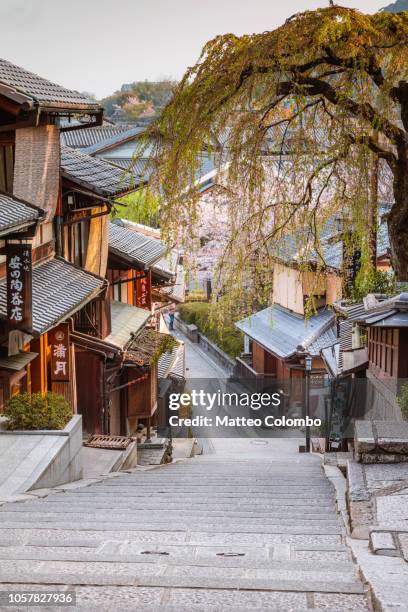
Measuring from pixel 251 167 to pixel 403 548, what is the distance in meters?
3.96

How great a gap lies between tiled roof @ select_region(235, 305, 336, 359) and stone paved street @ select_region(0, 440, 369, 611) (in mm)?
17643

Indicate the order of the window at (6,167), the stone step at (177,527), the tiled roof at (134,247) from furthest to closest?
the tiled roof at (134,247) < the window at (6,167) < the stone step at (177,527)

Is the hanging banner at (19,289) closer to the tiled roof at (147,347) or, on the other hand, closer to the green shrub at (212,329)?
the tiled roof at (147,347)

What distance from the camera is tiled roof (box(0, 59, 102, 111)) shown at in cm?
1431

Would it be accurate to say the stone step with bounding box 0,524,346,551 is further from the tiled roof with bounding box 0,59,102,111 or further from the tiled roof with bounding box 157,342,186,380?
the tiled roof with bounding box 157,342,186,380

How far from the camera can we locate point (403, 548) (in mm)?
5832

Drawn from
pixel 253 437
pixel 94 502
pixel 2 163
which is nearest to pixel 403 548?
pixel 94 502

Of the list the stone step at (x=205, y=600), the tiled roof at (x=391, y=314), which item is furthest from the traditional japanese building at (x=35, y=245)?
the stone step at (x=205, y=600)

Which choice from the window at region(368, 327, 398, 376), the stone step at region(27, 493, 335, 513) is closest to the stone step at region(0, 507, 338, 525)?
the stone step at region(27, 493, 335, 513)

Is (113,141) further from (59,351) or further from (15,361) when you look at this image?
(15,361)

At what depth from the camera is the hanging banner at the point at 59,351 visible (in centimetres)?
1711

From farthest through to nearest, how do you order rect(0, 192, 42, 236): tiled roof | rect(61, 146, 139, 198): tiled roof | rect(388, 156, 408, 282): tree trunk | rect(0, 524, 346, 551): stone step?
rect(61, 146, 139, 198): tiled roof → rect(0, 192, 42, 236): tiled roof → rect(388, 156, 408, 282): tree trunk → rect(0, 524, 346, 551): stone step

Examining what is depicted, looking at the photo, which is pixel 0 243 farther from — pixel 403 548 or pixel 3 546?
pixel 403 548

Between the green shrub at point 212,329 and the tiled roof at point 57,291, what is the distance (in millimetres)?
16126
